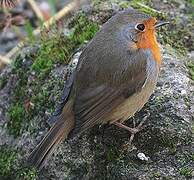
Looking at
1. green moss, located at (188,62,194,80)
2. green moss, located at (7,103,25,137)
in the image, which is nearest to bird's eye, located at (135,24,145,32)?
green moss, located at (188,62,194,80)

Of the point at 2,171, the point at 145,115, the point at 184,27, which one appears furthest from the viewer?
the point at 184,27

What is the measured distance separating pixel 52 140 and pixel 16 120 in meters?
0.98

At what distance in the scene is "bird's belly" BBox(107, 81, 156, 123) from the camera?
4.23 m

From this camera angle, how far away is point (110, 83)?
166 inches

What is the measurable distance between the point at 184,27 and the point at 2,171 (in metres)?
2.13

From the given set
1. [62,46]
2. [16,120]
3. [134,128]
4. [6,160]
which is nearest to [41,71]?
[62,46]

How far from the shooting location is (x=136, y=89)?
4.26 meters

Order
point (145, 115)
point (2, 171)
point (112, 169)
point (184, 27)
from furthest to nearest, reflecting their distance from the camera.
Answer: point (184, 27) < point (2, 171) < point (145, 115) < point (112, 169)

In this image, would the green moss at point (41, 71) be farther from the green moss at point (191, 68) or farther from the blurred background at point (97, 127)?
the green moss at point (191, 68)

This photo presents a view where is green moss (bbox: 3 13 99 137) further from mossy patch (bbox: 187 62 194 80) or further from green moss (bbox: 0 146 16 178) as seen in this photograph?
mossy patch (bbox: 187 62 194 80)

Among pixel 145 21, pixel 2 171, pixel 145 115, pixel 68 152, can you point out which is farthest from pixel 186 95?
pixel 2 171

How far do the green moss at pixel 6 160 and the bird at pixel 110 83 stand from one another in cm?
67

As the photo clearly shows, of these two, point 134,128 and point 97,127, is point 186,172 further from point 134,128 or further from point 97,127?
point 97,127

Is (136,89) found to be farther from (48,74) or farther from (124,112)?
(48,74)
